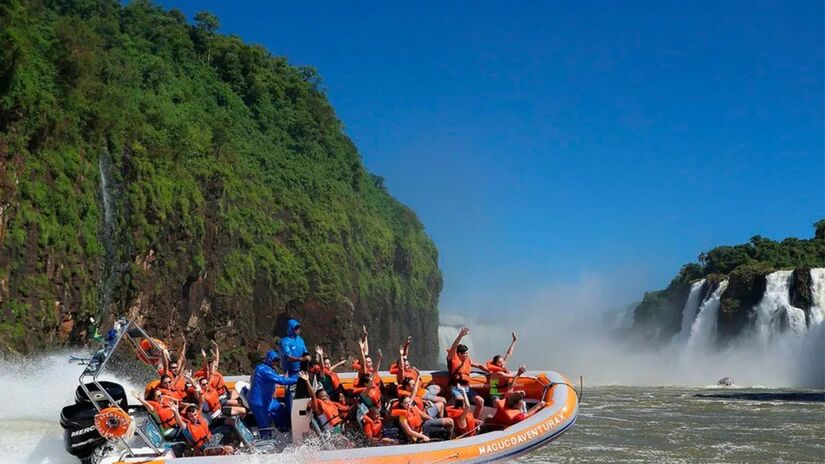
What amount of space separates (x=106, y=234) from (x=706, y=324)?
3356cm

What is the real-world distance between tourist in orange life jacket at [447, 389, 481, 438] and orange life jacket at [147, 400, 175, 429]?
122 inches

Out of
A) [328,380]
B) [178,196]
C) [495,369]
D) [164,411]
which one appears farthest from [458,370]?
[178,196]

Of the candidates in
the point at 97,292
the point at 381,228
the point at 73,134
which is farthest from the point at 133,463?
the point at 381,228

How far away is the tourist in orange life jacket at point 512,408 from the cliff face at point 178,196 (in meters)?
11.6

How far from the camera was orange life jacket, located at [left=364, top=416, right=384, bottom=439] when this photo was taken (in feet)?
27.7

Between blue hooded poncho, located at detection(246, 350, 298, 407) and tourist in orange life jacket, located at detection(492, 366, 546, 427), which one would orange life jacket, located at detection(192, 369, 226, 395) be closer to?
blue hooded poncho, located at detection(246, 350, 298, 407)

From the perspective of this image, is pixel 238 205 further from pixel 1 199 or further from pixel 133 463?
pixel 133 463

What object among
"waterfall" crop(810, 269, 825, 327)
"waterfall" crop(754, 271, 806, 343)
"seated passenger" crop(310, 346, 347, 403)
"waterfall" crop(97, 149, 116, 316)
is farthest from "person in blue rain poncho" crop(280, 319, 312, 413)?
"waterfall" crop(754, 271, 806, 343)

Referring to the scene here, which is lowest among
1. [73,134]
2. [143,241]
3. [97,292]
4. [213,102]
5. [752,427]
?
[752,427]

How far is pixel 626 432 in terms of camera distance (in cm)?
1545

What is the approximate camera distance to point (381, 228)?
1738 inches

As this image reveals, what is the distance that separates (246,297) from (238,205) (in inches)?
154

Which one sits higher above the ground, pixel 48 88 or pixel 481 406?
pixel 48 88

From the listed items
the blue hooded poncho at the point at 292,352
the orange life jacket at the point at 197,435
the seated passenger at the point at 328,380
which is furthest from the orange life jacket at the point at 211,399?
the seated passenger at the point at 328,380
